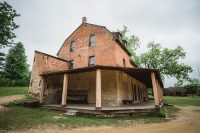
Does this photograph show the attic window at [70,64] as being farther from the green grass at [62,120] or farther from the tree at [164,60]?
the tree at [164,60]

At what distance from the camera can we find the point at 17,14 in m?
10.9

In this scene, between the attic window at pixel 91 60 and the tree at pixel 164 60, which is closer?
the attic window at pixel 91 60

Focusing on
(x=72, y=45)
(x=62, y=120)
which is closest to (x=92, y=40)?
→ (x=72, y=45)

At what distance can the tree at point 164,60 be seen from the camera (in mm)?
28439

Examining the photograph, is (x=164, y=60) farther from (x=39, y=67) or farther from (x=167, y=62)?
(x=39, y=67)

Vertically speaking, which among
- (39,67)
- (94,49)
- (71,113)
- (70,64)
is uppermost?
(94,49)

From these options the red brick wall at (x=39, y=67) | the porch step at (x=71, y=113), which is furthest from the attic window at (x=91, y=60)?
the porch step at (x=71, y=113)

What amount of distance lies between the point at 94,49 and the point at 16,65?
65.2ft

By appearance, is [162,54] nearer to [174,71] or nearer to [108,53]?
[174,71]

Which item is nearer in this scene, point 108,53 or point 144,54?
point 108,53

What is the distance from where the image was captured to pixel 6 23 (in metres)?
10.1

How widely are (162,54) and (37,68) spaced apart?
25.5 m

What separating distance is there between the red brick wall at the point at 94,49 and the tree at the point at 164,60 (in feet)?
51.0

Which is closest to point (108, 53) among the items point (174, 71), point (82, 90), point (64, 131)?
point (82, 90)
